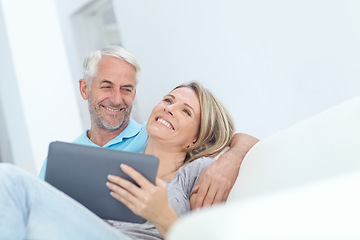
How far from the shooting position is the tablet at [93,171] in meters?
1.10

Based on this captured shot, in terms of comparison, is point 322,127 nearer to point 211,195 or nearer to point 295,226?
point 211,195

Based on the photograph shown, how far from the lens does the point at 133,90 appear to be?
6.92 feet

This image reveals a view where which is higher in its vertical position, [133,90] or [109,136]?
[133,90]

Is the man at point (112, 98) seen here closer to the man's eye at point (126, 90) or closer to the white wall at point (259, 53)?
the man's eye at point (126, 90)

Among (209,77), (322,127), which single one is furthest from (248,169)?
(209,77)

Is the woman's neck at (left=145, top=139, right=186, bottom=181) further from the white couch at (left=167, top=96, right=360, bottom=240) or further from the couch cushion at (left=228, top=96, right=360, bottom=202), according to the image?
the white couch at (left=167, top=96, right=360, bottom=240)

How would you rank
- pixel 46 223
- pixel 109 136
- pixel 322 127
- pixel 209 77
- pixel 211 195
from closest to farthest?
pixel 46 223
pixel 322 127
pixel 211 195
pixel 109 136
pixel 209 77

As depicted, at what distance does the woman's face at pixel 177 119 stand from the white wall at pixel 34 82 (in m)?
2.52

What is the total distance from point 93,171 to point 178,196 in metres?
0.36

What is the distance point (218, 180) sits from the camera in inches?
54.1

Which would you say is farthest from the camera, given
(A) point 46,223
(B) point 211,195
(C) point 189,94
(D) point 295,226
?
(C) point 189,94

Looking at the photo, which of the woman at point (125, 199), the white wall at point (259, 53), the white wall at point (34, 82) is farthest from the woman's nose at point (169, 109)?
the white wall at point (34, 82)

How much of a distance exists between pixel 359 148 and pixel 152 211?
53cm

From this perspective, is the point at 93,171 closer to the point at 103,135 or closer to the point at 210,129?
the point at 210,129
